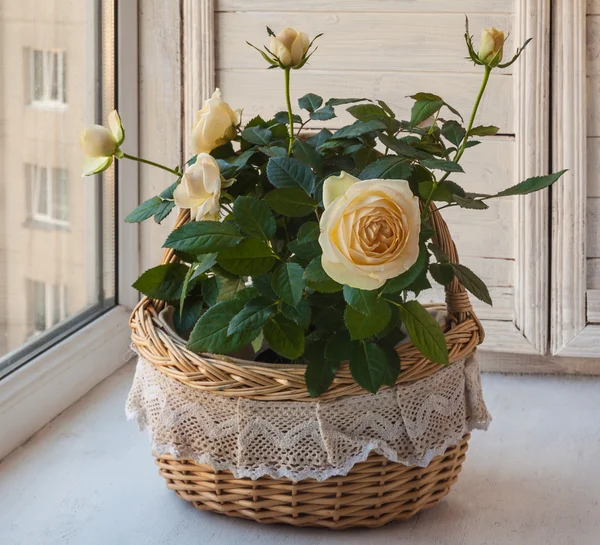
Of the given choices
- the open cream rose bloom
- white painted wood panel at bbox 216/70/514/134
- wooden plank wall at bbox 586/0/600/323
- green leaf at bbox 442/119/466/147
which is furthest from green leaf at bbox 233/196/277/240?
wooden plank wall at bbox 586/0/600/323

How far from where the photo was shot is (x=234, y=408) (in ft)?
2.77

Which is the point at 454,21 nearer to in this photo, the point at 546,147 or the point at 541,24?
the point at 541,24

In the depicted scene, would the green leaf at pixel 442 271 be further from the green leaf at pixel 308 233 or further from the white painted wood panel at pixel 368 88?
the white painted wood panel at pixel 368 88

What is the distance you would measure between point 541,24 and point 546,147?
0.67ft

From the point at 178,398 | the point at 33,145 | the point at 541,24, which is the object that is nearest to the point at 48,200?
the point at 33,145

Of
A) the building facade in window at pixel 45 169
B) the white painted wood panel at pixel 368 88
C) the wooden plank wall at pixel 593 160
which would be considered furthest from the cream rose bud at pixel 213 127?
the wooden plank wall at pixel 593 160

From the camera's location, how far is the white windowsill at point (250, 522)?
93 cm

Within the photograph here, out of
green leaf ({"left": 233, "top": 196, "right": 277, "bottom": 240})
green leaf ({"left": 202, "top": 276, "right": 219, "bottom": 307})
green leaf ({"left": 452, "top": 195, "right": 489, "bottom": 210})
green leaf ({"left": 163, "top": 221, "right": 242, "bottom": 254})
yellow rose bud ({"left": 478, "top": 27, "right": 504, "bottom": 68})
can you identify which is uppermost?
yellow rose bud ({"left": 478, "top": 27, "right": 504, "bottom": 68})

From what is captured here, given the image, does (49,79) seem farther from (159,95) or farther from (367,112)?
(367,112)

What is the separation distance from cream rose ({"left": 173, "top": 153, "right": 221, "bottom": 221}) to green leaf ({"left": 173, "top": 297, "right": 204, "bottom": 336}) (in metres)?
0.14

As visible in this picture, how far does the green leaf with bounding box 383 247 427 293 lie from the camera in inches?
30.1

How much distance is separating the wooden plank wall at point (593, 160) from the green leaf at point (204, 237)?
0.87m

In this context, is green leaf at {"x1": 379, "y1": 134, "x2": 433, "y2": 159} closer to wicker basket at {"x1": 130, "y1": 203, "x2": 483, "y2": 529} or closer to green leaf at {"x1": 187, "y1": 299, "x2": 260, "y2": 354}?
wicker basket at {"x1": 130, "y1": 203, "x2": 483, "y2": 529}

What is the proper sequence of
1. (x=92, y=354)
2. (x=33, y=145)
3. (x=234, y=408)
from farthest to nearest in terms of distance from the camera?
(x=92, y=354), (x=33, y=145), (x=234, y=408)
